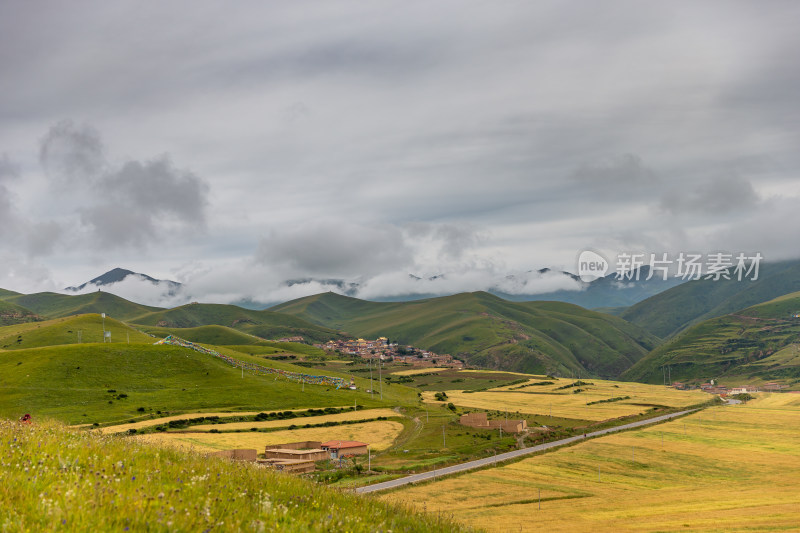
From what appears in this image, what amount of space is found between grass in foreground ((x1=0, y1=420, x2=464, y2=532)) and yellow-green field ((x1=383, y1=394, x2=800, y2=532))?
456 inches

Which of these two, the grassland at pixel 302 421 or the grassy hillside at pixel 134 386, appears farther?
the grassy hillside at pixel 134 386

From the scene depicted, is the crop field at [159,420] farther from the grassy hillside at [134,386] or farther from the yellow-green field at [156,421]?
the grassy hillside at [134,386]

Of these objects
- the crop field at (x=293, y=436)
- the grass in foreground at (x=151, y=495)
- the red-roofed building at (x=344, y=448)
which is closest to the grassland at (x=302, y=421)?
the crop field at (x=293, y=436)

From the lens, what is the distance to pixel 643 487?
6906cm

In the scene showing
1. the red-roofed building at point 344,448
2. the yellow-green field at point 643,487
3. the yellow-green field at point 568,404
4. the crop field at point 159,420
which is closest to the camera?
the yellow-green field at point 643,487

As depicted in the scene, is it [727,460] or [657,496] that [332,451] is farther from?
[727,460]

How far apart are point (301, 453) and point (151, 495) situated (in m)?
81.1

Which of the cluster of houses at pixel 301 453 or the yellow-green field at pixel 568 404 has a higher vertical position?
the cluster of houses at pixel 301 453

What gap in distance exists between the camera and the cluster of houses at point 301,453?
7616 cm

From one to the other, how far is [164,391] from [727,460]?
134932 mm

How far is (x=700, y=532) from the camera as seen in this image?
39.1 meters

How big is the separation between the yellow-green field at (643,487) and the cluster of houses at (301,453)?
2288cm

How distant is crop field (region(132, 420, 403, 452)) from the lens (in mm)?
91375

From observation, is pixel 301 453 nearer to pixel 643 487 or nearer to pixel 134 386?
pixel 643 487
